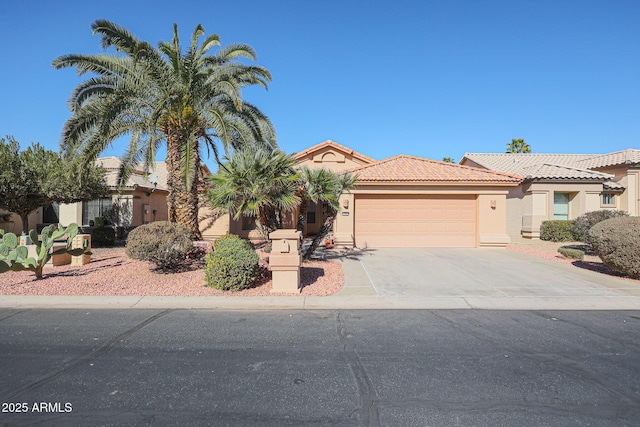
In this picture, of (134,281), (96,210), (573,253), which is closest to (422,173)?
(573,253)

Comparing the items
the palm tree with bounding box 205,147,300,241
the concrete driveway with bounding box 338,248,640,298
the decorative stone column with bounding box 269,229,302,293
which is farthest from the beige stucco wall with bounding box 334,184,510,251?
the decorative stone column with bounding box 269,229,302,293

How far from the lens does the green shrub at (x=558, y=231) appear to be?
56.2 ft

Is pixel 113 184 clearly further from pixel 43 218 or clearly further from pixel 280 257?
pixel 280 257

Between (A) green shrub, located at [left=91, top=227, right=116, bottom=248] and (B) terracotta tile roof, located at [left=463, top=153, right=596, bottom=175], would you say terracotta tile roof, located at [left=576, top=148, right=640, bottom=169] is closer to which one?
(B) terracotta tile roof, located at [left=463, top=153, right=596, bottom=175]

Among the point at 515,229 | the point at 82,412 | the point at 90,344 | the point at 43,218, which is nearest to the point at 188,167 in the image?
the point at 90,344

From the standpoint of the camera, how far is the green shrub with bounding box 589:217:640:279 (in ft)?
29.2

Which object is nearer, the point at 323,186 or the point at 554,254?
the point at 323,186

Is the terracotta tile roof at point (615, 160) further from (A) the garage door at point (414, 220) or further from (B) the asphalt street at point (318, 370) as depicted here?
(B) the asphalt street at point (318, 370)

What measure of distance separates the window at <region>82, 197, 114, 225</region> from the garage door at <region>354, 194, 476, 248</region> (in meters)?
13.5

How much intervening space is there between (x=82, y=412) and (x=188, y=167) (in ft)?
27.5

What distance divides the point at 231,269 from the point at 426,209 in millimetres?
10252

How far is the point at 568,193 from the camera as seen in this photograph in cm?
1911

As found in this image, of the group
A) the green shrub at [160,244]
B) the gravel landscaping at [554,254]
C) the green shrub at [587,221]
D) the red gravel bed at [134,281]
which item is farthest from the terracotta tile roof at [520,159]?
the green shrub at [160,244]

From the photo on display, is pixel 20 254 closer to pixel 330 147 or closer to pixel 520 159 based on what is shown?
pixel 330 147
